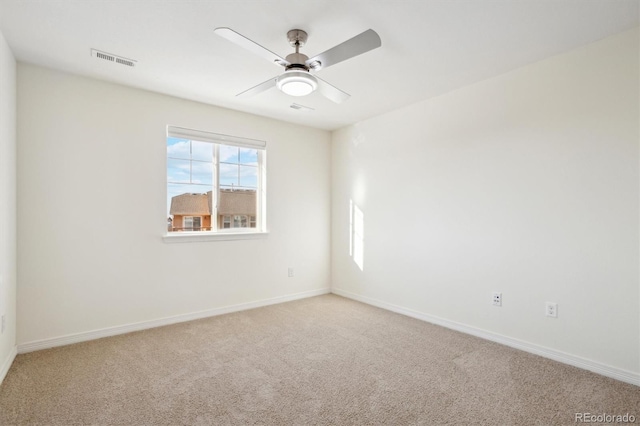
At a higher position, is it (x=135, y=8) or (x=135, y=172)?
(x=135, y=8)

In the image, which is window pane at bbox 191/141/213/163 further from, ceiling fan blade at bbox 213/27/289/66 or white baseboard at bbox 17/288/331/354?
ceiling fan blade at bbox 213/27/289/66

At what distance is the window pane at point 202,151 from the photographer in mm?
3737

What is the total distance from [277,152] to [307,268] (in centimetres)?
163

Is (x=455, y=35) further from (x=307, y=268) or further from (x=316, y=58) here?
(x=307, y=268)

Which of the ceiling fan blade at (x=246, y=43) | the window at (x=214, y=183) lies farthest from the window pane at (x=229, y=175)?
the ceiling fan blade at (x=246, y=43)

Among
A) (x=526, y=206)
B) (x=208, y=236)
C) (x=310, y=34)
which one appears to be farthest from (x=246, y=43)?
(x=526, y=206)

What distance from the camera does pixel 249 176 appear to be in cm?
418

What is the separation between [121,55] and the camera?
2.56m

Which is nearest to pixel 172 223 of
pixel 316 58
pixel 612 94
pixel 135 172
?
pixel 135 172

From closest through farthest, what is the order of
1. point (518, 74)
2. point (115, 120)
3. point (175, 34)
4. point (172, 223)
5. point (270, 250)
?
1. point (175, 34)
2. point (518, 74)
3. point (115, 120)
4. point (172, 223)
5. point (270, 250)

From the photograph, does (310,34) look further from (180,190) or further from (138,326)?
(138,326)

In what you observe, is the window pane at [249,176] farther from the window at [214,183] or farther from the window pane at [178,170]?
the window pane at [178,170]

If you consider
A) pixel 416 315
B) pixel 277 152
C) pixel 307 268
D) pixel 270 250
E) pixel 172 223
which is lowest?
pixel 416 315

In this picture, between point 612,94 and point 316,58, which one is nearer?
point 316,58
